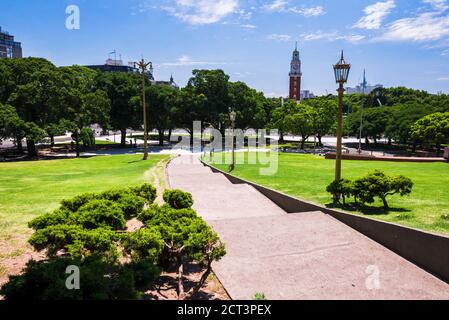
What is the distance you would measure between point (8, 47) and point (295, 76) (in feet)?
410

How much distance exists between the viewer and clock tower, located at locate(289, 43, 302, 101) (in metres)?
123

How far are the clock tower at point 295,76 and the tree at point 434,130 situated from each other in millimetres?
82737

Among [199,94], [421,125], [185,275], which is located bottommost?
[185,275]

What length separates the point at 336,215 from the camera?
10.4m

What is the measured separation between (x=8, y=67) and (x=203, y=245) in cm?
3845

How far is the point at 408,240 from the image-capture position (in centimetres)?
816

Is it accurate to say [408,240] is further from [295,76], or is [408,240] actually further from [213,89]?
[295,76]

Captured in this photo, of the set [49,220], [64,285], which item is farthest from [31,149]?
[64,285]

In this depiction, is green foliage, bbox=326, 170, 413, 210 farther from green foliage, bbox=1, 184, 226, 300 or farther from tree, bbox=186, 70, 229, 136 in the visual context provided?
tree, bbox=186, 70, 229, 136

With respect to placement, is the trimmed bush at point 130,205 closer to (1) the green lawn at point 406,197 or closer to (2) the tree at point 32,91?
(1) the green lawn at point 406,197

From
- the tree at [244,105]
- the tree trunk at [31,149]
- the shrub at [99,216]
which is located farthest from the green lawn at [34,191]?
the tree at [244,105]
